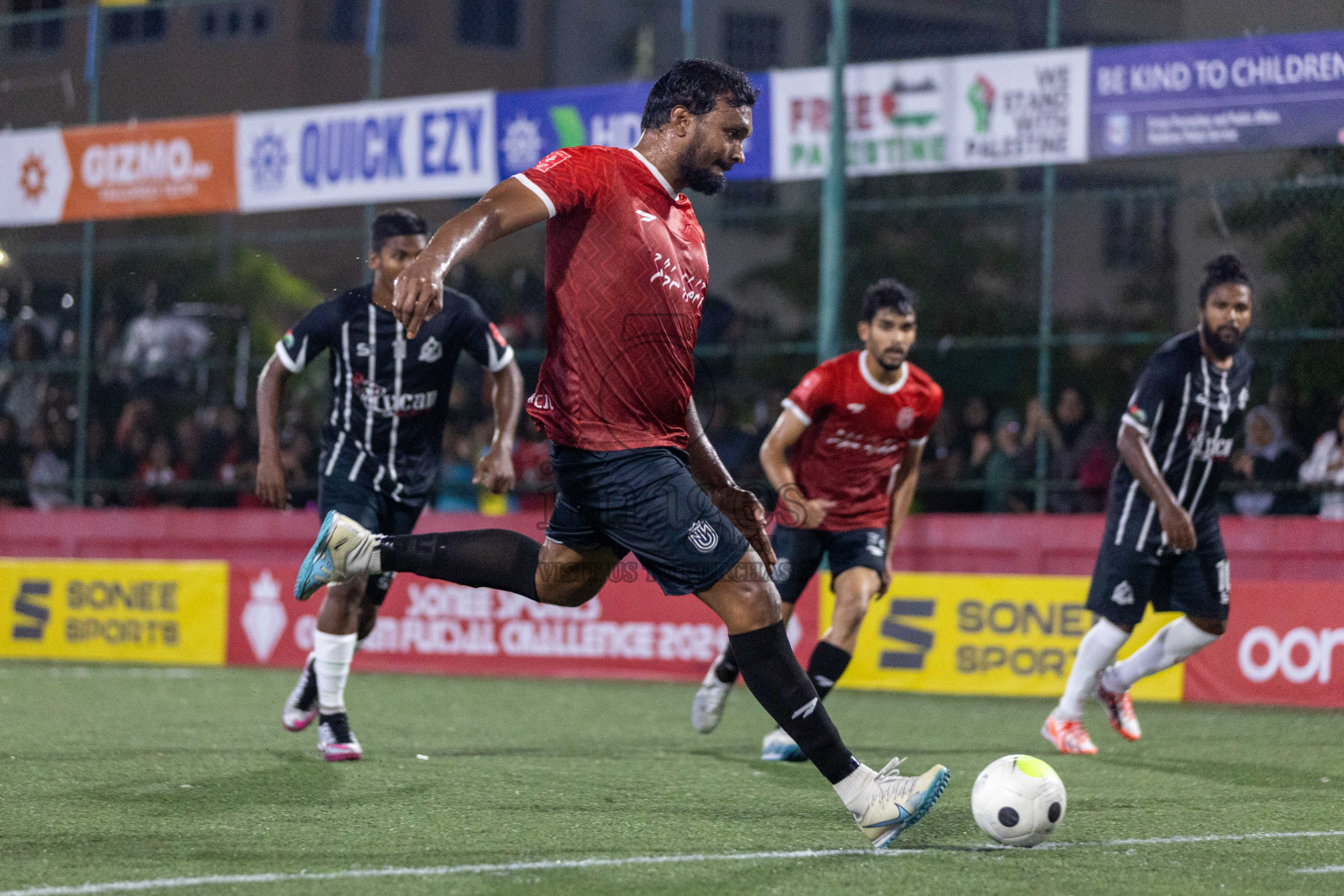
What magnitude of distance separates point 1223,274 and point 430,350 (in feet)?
11.6

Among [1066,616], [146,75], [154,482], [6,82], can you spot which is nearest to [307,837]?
[1066,616]

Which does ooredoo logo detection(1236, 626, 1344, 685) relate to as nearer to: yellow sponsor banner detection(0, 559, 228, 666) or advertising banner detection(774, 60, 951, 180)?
advertising banner detection(774, 60, 951, 180)

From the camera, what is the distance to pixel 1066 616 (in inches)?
425

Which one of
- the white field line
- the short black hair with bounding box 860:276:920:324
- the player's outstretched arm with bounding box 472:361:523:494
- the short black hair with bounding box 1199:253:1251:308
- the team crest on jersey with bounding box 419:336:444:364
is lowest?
the white field line

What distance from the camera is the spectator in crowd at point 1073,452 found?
12.3 metres

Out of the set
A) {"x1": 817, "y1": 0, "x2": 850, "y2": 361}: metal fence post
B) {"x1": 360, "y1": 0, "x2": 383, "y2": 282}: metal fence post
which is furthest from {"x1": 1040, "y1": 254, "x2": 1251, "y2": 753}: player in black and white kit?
{"x1": 360, "y1": 0, "x2": 383, "y2": 282}: metal fence post

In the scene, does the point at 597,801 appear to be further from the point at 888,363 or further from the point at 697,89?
the point at 888,363

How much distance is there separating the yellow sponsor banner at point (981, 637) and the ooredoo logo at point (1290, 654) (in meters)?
0.44

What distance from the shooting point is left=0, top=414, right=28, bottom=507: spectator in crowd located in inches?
632

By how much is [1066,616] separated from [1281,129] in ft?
12.8

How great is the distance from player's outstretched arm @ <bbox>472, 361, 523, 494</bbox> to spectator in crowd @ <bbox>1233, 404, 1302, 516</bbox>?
20.3 ft

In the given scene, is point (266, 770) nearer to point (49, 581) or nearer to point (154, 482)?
point (49, 581)

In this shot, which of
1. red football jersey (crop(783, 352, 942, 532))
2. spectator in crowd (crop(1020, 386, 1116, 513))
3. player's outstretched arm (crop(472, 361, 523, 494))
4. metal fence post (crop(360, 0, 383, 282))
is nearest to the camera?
player's outstretched arm (crop(472, 361, 523, 494))

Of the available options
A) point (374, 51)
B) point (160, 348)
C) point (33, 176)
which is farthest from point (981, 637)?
point (33, 176)
